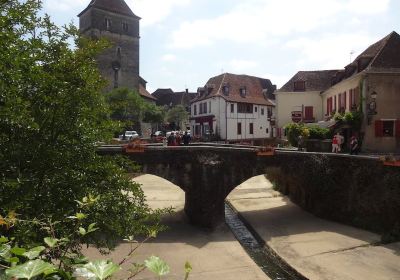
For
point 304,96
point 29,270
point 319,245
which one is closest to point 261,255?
point 319,245

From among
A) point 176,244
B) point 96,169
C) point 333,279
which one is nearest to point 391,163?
point 333,279

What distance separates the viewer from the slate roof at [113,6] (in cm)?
5800

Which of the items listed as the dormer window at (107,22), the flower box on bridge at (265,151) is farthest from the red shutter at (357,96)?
the dormer window at (107,22)

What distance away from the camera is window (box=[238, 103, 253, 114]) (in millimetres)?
53938

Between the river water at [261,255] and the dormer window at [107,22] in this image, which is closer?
the river water at [261,255]

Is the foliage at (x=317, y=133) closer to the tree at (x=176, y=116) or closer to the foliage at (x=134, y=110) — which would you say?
the foliage at (x=134, y=110)

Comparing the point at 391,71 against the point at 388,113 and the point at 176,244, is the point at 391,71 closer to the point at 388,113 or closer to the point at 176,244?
the point at 388,113

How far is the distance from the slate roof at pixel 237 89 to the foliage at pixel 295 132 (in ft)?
74.2

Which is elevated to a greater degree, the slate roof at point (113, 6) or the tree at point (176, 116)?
the slate roof at point (113, 6)

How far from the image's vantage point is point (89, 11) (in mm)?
57812

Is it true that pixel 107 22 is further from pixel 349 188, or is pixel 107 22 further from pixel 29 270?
pixel 29 270

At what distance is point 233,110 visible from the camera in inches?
2080

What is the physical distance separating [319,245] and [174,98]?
66.5 m

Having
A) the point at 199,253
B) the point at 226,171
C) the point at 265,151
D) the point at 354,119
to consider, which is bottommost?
the point at 199,253
